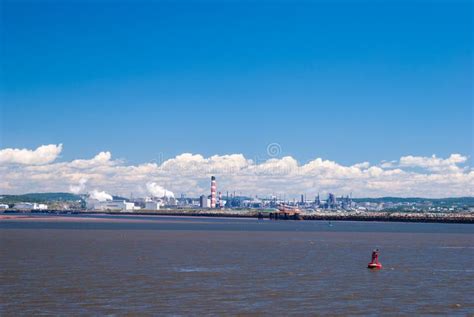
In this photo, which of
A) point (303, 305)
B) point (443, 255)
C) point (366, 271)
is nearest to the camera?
point (303, 305)

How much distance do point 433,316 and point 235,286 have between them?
12.5 meters

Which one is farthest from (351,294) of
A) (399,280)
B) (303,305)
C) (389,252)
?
(389,252)

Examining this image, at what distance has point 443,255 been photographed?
6762 cm

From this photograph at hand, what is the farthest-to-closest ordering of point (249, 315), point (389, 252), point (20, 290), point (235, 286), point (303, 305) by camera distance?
point (389, 252) → point (235, 286) → point (20, 290) → point (303, 305) → point (249, 315)

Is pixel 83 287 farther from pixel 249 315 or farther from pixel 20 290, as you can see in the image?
pixel 249 315

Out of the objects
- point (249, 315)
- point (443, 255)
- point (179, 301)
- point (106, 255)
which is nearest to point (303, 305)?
point (249, 315)

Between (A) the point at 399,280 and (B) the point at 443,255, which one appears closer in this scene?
(A) the point at 399,280

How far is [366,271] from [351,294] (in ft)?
42.2

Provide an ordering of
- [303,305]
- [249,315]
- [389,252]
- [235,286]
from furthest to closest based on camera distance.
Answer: [389,252] < [235,286] < [303,305] < [249,315]

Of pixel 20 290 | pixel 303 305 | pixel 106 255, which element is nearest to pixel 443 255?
pixel 106 255

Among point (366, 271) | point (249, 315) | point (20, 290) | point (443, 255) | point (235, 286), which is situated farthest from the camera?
point (443, 255)

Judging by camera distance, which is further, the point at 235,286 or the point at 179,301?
the point at 235,286

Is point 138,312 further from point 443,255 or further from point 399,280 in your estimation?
point 443,255

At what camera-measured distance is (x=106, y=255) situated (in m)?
61.8
